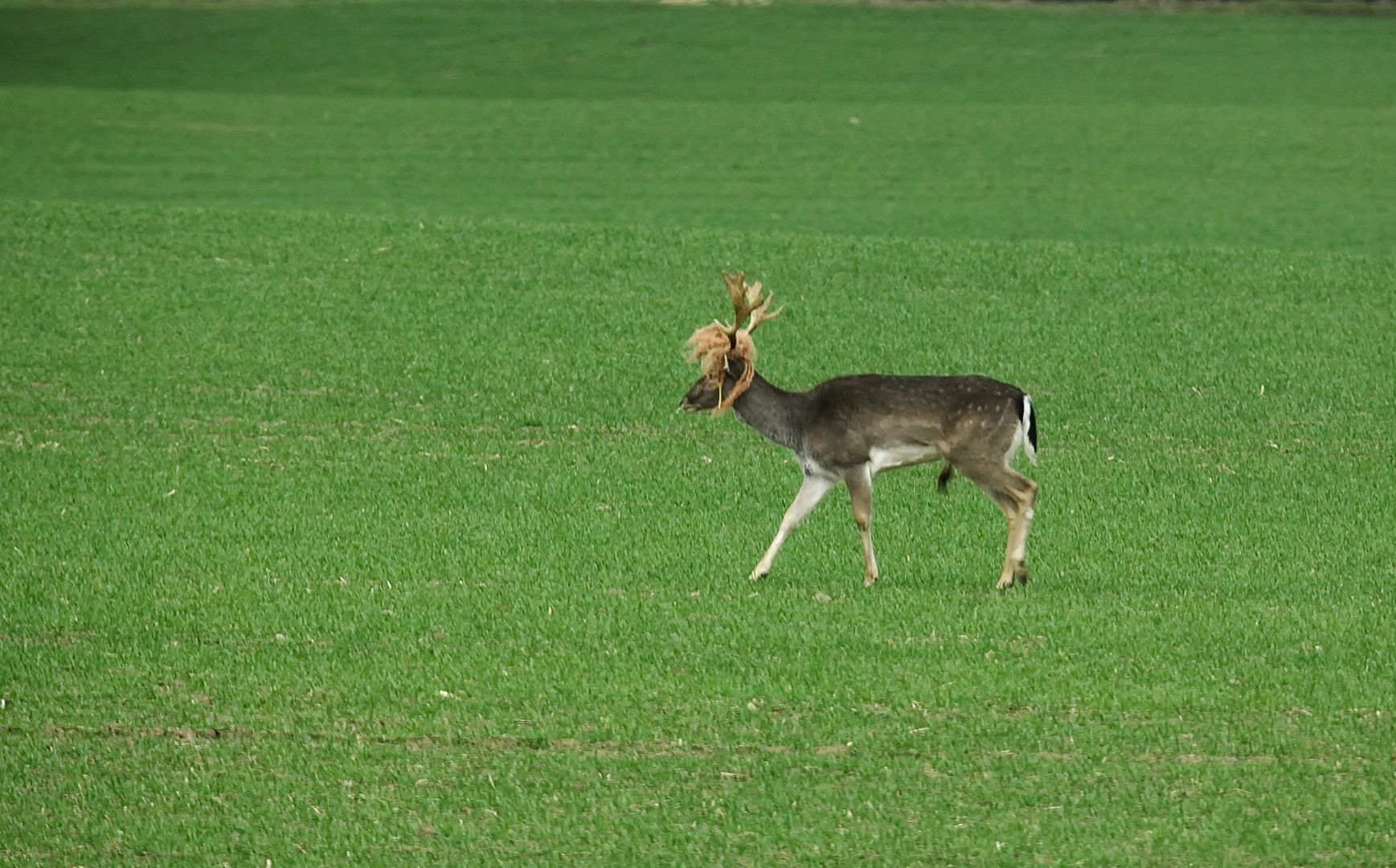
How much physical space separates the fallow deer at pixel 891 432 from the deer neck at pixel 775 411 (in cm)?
1

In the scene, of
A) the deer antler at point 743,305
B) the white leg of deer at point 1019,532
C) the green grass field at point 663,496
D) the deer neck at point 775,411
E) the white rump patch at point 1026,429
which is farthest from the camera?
the deer antler at point 743,305

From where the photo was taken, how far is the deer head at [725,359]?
44.3 feet

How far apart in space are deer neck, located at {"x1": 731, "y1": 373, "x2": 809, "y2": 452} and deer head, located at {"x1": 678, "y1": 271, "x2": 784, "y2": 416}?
9 centimetres

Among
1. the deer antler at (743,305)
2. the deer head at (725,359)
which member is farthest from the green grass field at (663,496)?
the deer antler at (743,305)

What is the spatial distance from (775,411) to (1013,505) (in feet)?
5.41

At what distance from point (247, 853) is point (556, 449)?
33.2ft

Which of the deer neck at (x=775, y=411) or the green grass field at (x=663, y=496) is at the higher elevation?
the deer neck at (x=775, y=411)

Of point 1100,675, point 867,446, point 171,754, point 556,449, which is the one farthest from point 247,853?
point 556,449

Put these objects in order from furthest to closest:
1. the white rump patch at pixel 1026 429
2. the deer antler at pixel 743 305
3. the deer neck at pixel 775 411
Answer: the deer antler at pixel 743 305, the deer neck at pixel 775 411, the white rump patch at pixel 1026 429

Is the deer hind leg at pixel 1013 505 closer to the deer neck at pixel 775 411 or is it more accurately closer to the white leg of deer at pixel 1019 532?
the white leg of deer at pixel 1019 532

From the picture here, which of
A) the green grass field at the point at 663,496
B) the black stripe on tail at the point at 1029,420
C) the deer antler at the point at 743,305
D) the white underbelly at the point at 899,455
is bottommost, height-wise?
the green grass field at the point at 663,496

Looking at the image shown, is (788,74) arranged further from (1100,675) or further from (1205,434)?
(1100,675)

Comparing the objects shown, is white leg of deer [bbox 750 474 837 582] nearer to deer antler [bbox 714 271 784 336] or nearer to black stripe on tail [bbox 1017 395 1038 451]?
deer antler [bbox 714 271 784 336]

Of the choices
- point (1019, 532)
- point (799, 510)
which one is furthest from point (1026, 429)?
point (799, 510)
